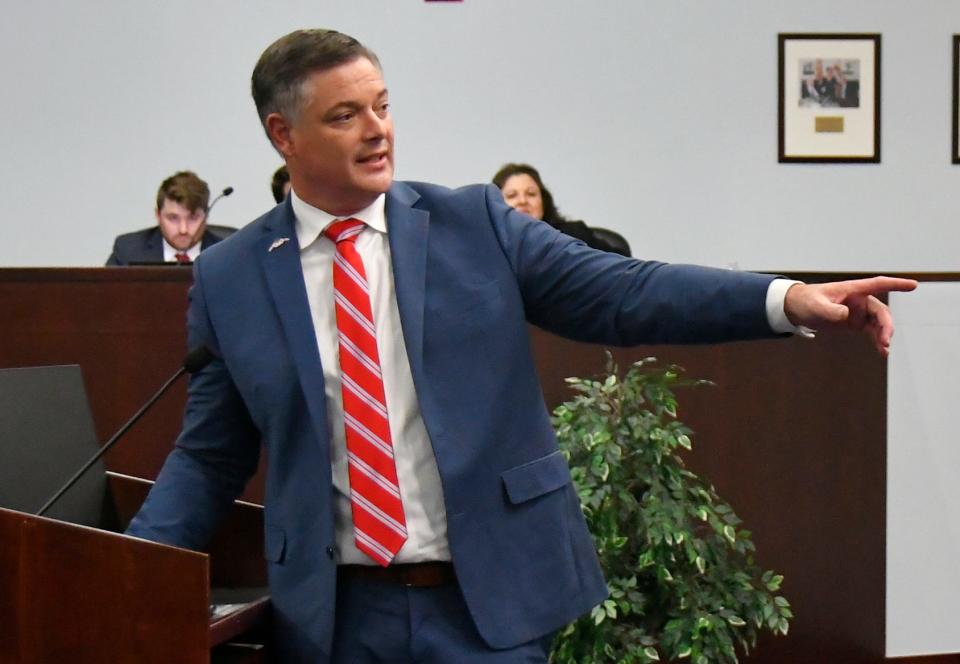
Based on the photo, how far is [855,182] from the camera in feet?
24.3

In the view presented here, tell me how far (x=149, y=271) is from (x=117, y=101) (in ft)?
10.2

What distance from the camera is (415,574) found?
1.88m

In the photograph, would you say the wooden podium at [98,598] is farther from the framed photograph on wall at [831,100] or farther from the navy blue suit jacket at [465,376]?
the framed photograph on wall at [831,100]

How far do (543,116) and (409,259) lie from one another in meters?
5.38

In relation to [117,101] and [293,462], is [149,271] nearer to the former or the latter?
[293,462]

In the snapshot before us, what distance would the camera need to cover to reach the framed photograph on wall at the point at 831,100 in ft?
24.0

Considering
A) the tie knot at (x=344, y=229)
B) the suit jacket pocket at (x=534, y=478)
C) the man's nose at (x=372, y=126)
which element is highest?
the man's nose at (x=372, y=126)

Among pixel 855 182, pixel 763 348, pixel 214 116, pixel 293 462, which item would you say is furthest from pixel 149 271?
pixel 855 182

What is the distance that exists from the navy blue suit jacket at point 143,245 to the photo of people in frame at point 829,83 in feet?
10.7

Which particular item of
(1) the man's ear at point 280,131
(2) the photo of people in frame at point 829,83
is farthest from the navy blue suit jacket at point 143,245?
(1) the man's ear at point 280,131

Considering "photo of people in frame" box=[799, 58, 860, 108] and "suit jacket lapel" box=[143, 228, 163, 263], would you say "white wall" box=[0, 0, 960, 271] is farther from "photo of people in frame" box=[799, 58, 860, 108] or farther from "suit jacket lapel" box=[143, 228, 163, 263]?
"suit jacket lapel" box=[143, 228, 163, 263]

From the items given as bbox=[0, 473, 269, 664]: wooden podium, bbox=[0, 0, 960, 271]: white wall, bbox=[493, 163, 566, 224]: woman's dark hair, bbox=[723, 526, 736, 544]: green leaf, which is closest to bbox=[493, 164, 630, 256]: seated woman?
bbox=[493, 163, 566, 224]: woman's dark hair

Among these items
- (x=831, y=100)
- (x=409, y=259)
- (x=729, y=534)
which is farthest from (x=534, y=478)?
(x=831, y=100)

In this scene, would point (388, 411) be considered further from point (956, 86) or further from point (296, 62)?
point (956, 86)
